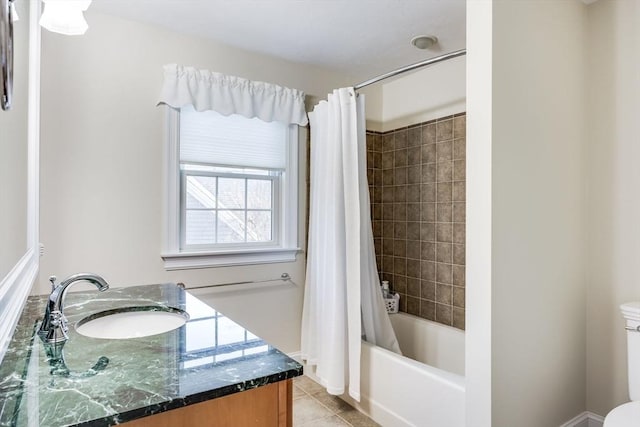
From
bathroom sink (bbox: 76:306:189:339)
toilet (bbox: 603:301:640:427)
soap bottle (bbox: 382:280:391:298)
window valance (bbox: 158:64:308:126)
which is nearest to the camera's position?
bathroom sink (bbox: 76:306:189:339)

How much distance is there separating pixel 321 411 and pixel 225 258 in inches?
45.9

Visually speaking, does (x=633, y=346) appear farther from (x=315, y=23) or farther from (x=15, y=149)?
(x=15, y=149)

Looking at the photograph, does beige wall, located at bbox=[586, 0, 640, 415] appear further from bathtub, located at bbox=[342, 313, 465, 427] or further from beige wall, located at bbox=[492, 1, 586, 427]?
bathtub, located at bbox=[342, 313, 465, 427]

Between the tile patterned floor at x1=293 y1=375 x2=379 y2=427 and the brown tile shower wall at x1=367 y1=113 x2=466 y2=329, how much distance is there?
3.21 ft

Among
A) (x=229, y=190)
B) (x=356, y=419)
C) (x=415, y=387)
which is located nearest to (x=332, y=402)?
(x=356, y=419)

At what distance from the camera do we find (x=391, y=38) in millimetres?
2518

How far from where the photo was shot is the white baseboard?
1981 mm

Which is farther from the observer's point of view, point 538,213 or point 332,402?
point 332,402

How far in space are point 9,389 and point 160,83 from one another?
2.05 m

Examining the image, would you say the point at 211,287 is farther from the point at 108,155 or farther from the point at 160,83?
the point at 160,83

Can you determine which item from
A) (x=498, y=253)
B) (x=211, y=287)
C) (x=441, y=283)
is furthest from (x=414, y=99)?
(x=211, y=287)

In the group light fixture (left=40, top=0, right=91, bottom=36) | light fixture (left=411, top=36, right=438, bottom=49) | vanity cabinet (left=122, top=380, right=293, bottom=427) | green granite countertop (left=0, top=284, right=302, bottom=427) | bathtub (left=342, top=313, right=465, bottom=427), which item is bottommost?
bathtub (left=342, top=313, right=465, bottom=427)

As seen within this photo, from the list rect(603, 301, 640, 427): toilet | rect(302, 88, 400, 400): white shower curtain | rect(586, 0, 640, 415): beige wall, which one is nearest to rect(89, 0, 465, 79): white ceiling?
rect(302, 88, 400, 400): white shower curtain

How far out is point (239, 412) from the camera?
86 centimetres
